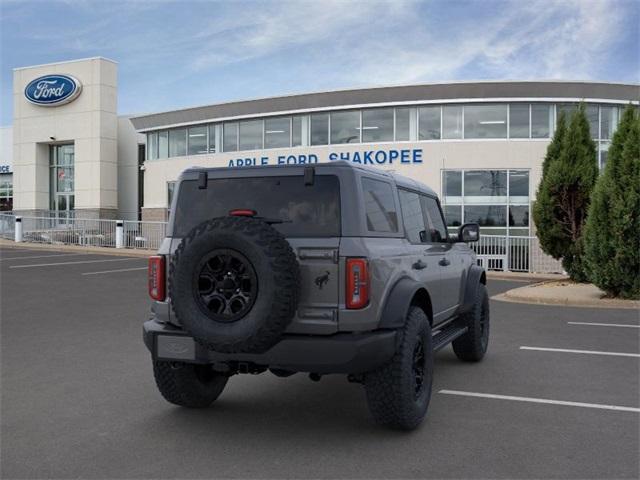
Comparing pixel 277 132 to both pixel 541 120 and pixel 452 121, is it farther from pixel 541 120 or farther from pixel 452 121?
pixel 541 120

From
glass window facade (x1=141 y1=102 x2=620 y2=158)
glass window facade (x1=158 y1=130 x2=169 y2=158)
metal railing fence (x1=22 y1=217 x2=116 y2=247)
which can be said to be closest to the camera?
glass window facade (x1=141 y1=102 x2=620 y2=158)

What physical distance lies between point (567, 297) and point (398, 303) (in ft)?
31.0

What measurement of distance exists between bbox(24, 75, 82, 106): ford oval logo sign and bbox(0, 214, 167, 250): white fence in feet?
21.5

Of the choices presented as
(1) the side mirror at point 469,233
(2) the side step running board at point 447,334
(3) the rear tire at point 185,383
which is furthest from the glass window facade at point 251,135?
(3) the rear tire at point 185,383

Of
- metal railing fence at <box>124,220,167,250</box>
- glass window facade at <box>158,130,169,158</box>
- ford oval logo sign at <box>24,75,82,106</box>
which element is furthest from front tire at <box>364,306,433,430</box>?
ford oval logo sign at <box>24,75,82,106</box>

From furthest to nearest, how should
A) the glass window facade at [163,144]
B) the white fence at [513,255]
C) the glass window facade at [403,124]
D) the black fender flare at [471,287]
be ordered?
the glass window facade at [163,144], the glass window facade at [403,124], the white fence at [513,255], the black fender flare at [471,287]

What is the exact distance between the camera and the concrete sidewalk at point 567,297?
40.1 ft

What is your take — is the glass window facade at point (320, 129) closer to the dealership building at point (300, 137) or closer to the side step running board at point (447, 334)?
the dealership building at point (300, 137)

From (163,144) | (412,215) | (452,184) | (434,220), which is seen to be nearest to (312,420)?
(412,215)

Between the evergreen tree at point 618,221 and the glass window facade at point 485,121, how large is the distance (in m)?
11.3

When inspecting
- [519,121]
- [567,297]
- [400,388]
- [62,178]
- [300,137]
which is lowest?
[567,297]

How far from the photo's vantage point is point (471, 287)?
6.82 m

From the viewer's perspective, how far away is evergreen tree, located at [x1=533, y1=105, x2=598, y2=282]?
16062 millimetres

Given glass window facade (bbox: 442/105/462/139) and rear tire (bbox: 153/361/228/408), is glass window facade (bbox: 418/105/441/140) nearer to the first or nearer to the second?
glass window facade (bbox: 442/105/462/139)
